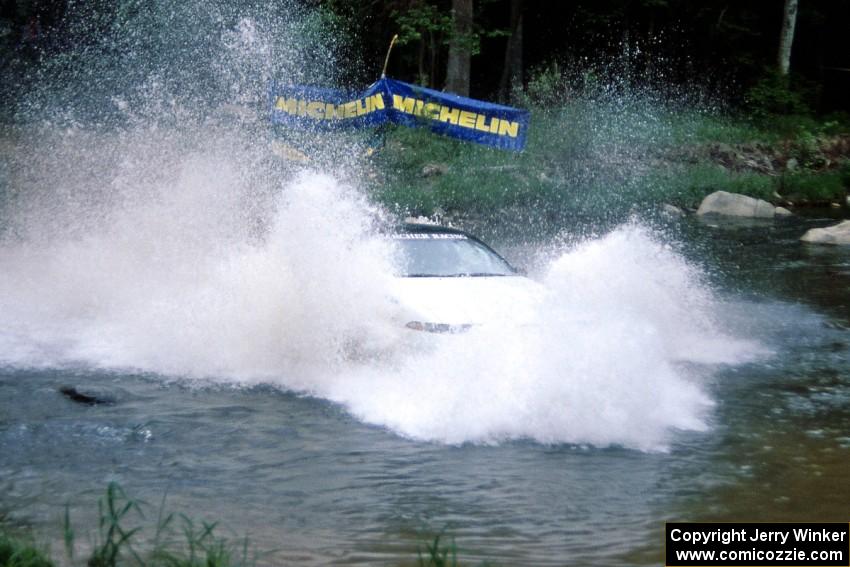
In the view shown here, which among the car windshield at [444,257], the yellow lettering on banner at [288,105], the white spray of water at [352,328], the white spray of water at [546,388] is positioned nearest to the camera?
the white spray of water at [546,388]

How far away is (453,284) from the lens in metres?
9.95

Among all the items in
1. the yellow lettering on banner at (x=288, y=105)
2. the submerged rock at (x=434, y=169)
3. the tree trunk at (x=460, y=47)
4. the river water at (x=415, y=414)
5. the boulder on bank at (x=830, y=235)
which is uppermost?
the tree trunk at (x=460, y=47)

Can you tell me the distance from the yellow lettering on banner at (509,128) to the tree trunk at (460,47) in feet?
15.5

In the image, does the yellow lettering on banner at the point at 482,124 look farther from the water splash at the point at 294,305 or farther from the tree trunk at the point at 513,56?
the tree trunk at the point at 513,56

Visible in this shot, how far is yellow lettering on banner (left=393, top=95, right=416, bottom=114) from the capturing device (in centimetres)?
2331

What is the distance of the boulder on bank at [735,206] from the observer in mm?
24031

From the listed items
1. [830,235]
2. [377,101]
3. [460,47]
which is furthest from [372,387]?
[460,47]

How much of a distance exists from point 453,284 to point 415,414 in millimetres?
1897

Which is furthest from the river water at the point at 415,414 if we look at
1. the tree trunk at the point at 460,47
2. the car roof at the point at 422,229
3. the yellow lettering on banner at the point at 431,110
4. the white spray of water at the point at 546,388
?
the tree trunk at the point at 460,47

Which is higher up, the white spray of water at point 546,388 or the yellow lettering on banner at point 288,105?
the yellow lettering on banner at point 288,105

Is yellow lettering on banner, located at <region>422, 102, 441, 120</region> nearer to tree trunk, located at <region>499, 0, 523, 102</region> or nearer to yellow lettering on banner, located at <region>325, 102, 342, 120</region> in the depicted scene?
yellow lettering on banner, located at <region>325, 102, 342, 120</region>

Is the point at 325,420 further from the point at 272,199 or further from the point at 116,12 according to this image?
the point at 116,12

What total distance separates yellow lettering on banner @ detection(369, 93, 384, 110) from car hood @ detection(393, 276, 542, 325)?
1329 centimetres

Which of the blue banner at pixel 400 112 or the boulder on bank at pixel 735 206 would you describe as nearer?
the blue banner at pixel 400 112
